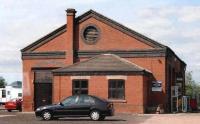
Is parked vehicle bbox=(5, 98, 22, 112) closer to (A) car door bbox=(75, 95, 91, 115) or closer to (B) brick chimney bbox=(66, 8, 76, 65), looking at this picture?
(B) brick chimney bbox=(66, 8, 76, 65)

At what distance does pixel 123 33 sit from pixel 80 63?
14.7ft

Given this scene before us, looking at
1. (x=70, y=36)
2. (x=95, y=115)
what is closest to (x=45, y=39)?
(x=70, y=36)

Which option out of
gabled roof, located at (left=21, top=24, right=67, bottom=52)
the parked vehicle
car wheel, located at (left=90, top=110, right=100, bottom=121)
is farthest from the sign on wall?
car wheel, located at (left=90, top=110, right=100, bottom=121)

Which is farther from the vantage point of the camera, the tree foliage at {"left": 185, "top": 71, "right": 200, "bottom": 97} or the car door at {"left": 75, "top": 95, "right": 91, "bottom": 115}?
the tree foliage at {"left": 185, "top": 71, "right": 200, "bottom": 97}

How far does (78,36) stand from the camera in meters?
49.2

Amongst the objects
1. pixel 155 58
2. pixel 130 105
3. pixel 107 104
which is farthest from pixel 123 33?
pixel 107 104

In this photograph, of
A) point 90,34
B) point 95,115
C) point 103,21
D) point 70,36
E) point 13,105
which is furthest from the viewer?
point 13,105

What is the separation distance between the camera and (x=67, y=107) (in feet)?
110

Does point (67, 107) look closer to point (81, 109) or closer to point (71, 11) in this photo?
point (81, 109)

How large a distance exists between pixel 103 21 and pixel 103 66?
4.70 metres

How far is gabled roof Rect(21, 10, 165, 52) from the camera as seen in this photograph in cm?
4716

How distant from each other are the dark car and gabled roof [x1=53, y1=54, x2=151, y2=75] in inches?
440

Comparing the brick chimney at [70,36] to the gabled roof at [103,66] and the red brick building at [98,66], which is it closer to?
the red brick building at [98,66]

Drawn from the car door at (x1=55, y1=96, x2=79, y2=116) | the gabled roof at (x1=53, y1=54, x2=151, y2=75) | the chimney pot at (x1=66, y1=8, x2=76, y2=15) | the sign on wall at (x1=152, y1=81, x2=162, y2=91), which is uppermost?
the chimney pot at (x1=66, y1=8, x2=76, y2=15)
